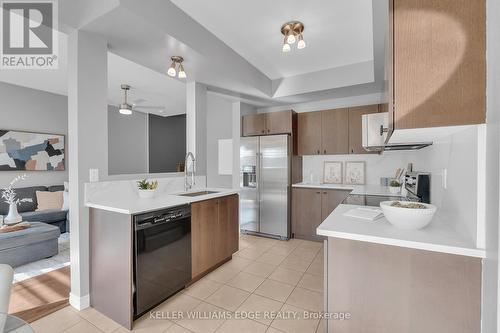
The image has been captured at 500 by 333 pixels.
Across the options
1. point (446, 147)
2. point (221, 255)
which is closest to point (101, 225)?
point (221, 255)

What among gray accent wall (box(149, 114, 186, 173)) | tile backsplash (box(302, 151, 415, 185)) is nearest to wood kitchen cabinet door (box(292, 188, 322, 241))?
tile backsplash (box(302, 151, 415, 185))

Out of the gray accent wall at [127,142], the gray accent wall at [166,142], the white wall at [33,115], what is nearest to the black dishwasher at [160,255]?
the white wall at [33,115]

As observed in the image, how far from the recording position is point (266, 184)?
394cm

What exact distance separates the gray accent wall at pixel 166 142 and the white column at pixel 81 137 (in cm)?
476

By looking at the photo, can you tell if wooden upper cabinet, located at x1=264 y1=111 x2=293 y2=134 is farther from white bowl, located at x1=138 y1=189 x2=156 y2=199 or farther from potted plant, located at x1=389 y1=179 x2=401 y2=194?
white bowl, located at x1=138 y1=189 x2=156 y2=199

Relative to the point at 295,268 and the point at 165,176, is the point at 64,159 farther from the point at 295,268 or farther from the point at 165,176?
the point at 295,268

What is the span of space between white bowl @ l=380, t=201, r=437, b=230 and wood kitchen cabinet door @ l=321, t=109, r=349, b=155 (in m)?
2.60

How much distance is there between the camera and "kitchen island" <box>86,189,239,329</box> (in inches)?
69.4

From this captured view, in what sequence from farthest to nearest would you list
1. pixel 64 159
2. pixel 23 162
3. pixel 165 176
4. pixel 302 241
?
pixel 64 159, pixel 23 162, pixel 302 241, pixel 165 176

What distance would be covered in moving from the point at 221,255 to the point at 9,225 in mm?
2667

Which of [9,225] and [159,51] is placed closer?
[159,51]

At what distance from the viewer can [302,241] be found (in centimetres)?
375

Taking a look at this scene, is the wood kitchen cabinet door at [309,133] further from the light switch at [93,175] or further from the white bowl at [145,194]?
the light switch at [93,175]

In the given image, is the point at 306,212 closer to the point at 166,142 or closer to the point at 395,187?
the point at 395,187
